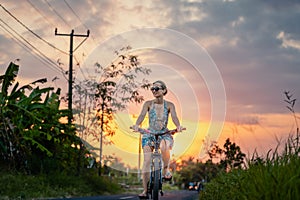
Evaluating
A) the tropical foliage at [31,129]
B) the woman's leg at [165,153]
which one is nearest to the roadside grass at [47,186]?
the tropical foliage at [31,129]

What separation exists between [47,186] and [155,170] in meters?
12.5

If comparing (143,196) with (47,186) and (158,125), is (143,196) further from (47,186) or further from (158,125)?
(47,186)

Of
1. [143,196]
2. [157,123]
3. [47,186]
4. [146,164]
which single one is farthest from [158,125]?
[47,186]

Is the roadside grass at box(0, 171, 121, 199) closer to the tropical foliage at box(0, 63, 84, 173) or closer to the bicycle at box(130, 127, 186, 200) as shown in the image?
the tropical foliage at box(0, 63, 84, 173)

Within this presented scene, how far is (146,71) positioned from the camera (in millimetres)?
25469

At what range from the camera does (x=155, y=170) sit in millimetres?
8609

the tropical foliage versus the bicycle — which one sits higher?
the tropical foliage

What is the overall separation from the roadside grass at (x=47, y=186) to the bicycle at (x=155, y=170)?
26.0ft

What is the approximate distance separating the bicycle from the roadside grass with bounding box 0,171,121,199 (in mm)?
7924

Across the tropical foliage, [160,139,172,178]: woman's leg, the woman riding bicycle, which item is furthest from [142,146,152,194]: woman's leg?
the tropical foliage

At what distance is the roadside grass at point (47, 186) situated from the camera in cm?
1719

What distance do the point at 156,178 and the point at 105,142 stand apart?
21249mm

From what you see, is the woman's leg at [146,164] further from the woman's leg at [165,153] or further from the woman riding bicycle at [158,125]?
the woman's leg at [165,153]

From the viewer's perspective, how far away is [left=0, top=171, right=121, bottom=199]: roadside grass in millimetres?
17188
